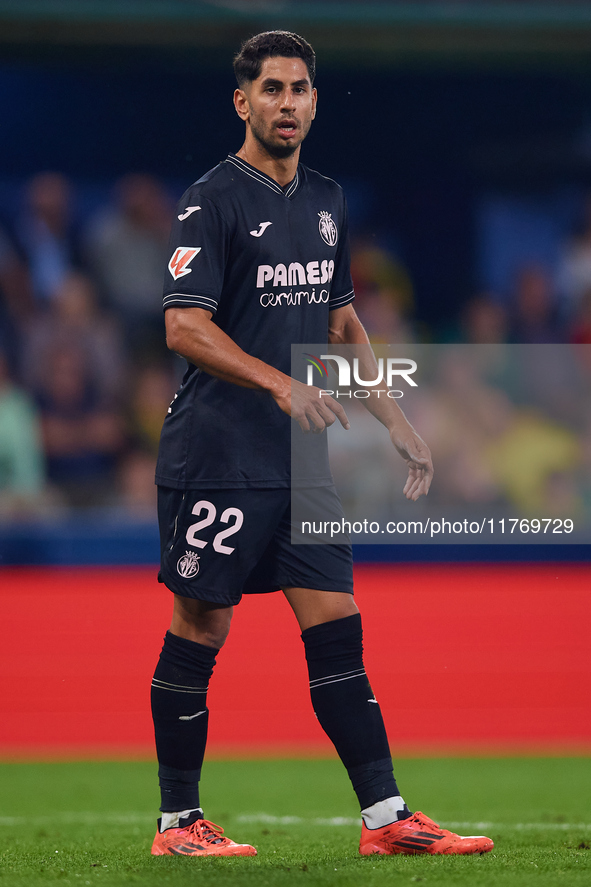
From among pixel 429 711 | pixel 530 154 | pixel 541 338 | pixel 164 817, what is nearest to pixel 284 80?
pixel 164 817

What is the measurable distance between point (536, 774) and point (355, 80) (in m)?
5.79

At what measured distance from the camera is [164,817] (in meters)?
3.22

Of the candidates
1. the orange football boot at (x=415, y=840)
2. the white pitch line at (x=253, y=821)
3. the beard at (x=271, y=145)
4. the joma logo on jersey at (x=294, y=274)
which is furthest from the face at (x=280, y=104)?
the white pitch line at (x=253, y=821)

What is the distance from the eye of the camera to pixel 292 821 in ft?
13.7

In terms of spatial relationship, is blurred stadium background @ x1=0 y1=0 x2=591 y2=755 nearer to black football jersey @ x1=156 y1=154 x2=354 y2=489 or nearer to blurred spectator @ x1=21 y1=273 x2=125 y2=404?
blurred spectator @ x1=21 y1=273 x2=125 y2=404

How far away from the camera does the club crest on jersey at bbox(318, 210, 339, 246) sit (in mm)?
3295

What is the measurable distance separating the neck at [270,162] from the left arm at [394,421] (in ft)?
1.44

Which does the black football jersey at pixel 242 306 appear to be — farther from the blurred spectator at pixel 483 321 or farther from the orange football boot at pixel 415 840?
the blurred spectator at pixel 483 321

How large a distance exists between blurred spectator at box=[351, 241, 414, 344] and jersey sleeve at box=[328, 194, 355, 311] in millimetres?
4593

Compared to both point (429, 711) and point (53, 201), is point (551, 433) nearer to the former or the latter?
point (429, 711)

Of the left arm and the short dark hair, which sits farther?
the left arm

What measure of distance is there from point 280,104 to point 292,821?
2.51 metres

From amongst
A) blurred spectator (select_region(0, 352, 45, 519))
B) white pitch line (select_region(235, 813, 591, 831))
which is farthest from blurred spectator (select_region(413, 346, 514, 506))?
white pitch line (select_region(235, 813, 591, 831))

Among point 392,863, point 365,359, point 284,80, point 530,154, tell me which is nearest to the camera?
point 392,863
